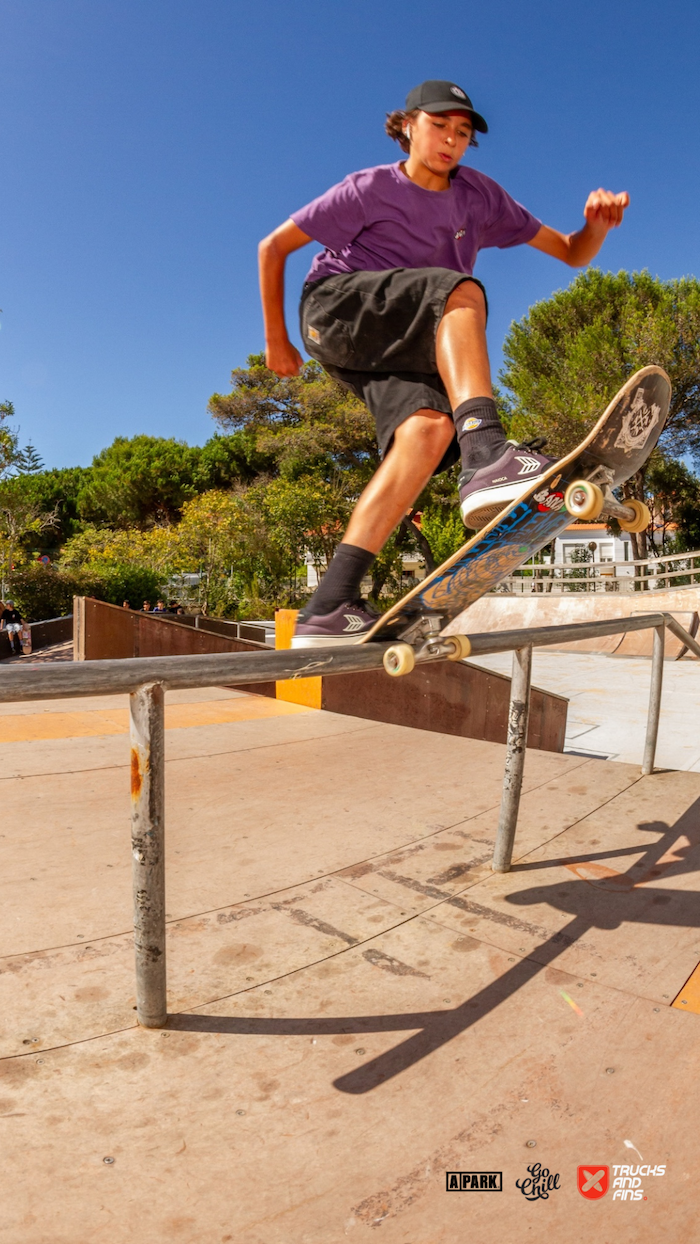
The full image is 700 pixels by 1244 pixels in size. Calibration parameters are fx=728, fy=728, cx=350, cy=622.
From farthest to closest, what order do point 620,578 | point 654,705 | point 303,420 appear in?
1. point 303,420
2. point 620,578
3. point 654,705

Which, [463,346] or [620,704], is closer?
[463,346]

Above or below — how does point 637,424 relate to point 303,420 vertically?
below

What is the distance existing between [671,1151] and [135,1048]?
110 cm

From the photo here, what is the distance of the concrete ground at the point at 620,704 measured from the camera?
22.9 feet

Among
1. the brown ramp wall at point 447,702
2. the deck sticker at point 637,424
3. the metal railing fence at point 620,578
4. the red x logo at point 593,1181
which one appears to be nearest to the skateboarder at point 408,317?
the deck sticker at point 637,424

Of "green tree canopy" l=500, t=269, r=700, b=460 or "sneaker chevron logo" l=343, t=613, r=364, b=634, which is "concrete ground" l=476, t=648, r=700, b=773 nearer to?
"sneaker chevron logo" l=343, t=613, r=364, b=634

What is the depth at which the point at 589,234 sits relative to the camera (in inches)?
92.9

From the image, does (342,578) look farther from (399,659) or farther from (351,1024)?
(351,1024)

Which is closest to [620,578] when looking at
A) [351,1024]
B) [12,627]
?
[12,627]

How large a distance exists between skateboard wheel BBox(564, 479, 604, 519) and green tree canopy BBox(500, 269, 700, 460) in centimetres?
2041

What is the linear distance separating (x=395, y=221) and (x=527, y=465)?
2.57 feet

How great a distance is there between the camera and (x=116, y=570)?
2334 centimetres

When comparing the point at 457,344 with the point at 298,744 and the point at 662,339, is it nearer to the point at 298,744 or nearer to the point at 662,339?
the point at 298,744

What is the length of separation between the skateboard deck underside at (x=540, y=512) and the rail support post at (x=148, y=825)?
723mm
